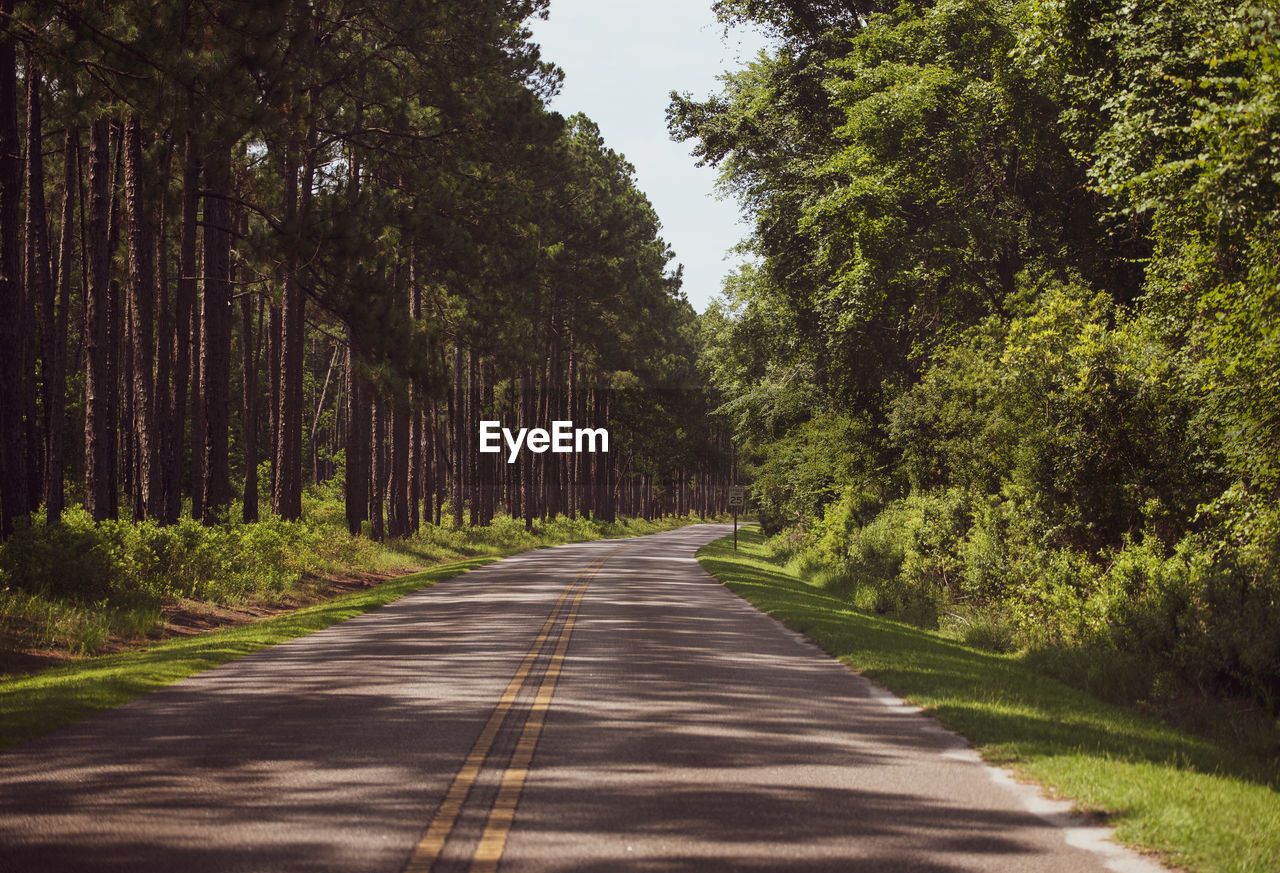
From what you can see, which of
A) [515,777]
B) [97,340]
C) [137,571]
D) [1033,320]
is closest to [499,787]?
[515,777]

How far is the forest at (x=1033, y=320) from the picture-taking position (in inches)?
493

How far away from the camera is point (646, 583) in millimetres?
26000

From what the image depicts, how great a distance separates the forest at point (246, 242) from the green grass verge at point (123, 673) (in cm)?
219

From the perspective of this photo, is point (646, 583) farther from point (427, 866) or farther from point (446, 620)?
point (427, 866)

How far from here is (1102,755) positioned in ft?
26.6

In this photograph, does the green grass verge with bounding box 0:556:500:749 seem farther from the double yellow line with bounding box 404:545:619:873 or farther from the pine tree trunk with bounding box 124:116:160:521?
the pine tree trunk with bounding box 124:116:160:521

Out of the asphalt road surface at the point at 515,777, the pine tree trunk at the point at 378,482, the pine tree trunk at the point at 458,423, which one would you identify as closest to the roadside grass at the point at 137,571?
the asphalt road surface at the point at 515,777

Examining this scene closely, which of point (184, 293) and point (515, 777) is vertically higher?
point (184, 293)

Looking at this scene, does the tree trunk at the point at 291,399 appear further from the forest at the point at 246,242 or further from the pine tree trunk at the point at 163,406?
the pine tree trunk at the point at 163,406

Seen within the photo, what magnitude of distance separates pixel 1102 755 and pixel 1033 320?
47.6ft

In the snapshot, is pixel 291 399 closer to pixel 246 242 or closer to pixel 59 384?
pixel 59 384

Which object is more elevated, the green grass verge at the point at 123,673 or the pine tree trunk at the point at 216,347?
the pine tree trunk at the point at 216,347

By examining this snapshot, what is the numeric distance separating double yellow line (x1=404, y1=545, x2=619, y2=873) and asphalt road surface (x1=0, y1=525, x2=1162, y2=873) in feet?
0.08

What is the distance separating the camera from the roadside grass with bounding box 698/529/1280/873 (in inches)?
236
